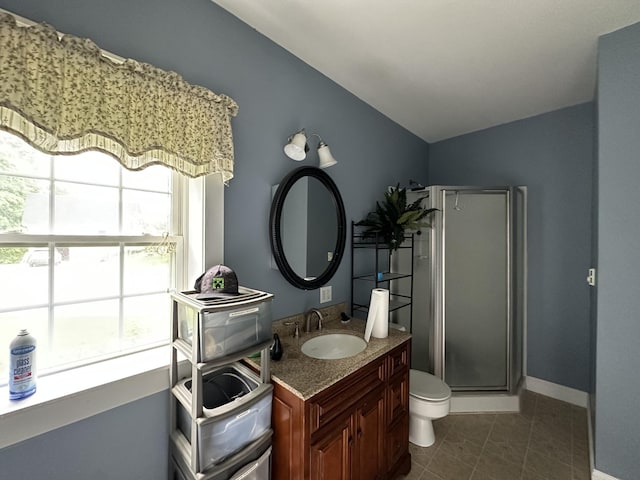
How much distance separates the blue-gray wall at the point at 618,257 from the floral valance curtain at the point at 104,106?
2.09 m

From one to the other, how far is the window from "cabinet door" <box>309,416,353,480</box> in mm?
872

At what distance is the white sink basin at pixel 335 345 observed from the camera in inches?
64.3

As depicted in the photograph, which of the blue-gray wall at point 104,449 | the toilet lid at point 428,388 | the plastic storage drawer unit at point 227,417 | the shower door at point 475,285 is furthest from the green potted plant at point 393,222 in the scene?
the blue-gray wall at point 104,449

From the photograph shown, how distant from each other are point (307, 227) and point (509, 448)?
81.7 inches

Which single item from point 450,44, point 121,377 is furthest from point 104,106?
point 450,44

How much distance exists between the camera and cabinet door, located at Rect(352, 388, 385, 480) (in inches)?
52.4

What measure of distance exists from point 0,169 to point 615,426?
3.08 m

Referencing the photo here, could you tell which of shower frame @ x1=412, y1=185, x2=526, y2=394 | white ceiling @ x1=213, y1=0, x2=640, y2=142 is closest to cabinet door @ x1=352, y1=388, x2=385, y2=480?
shower frame @ x1=412, y1=185, x2=526, y2=394

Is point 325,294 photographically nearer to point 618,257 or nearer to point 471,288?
point 471,288

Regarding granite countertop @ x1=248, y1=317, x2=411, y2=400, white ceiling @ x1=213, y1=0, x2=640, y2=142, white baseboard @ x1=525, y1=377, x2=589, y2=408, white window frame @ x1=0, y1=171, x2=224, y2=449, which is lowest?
white baseboard @ x1=525, y1=377, x2=589, y2=408

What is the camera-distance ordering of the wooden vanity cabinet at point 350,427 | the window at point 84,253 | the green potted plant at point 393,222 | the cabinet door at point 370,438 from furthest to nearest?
1. the green potted plant at point 393,222
2. the cabinet door at point 370,438
3. the wooden vanity cabinet at point 350,427
4. the window at point 84,253

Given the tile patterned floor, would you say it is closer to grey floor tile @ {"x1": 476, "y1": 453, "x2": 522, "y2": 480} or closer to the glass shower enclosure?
grey floor tile @ {"x1": 476, "y1": 453, "x2": 522, "y2": 480}

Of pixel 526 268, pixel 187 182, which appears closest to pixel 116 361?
pixel 187 182

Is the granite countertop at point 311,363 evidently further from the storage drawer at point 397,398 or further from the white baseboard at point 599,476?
the white baseboard at point 599,476
